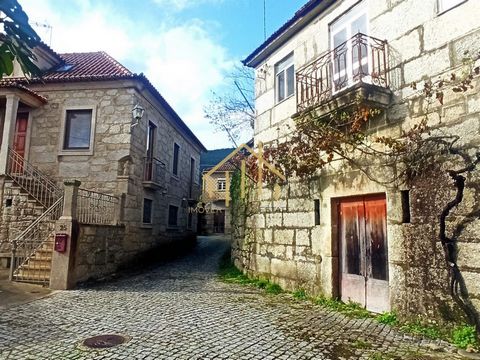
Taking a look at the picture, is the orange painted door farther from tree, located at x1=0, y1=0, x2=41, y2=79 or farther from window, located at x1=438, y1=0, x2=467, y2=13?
window, located at x1=438, y1=0, x2=467, y2=13

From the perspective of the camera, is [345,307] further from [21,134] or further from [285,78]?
[21,134]

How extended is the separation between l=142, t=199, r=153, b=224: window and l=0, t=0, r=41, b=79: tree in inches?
401

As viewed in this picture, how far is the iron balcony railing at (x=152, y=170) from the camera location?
12.2 meters

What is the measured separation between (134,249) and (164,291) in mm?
4124

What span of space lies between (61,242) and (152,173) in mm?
5190

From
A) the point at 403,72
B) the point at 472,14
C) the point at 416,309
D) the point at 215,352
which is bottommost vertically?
the point at 215,352

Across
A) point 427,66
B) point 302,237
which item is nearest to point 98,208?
point 302,237

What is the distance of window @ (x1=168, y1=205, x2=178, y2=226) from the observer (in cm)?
1516

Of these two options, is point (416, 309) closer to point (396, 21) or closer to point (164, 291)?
point (396, 21)

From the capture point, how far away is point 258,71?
952 centimetres

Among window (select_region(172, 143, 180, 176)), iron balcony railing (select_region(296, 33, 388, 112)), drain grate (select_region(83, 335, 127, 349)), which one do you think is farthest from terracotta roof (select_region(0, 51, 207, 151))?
drain grate (select_region(83, 335, 127, 349))

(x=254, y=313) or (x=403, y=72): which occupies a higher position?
(x=403, y=72)

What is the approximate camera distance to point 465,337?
166 inches

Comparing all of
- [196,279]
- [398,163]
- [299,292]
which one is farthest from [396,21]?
[196,279]
